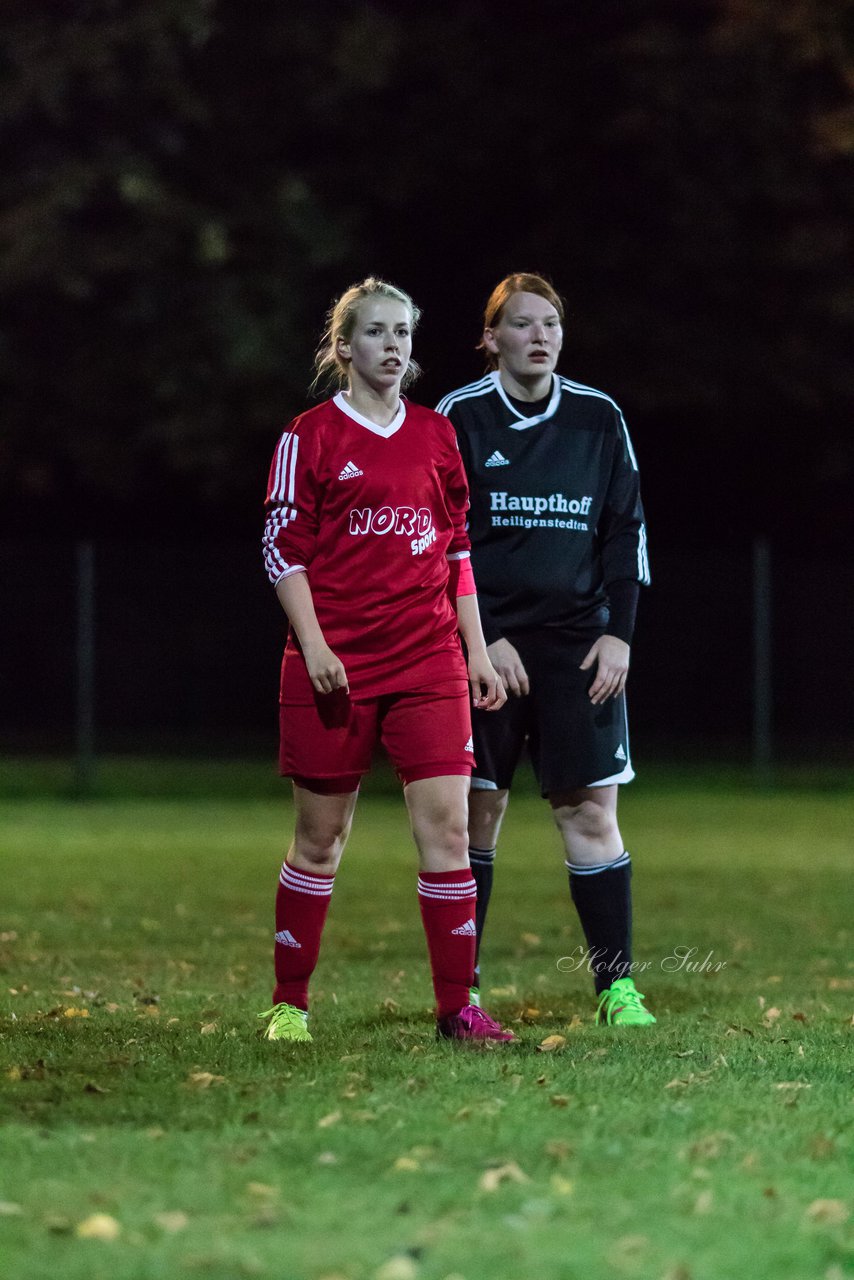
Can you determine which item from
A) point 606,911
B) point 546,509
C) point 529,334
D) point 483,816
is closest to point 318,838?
point 483,816

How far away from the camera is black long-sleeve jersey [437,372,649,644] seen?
22.8 feet

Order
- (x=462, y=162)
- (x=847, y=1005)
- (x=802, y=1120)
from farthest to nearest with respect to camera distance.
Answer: (x=462, y=162), (x=847, y=1005), (x=802, y=1120)

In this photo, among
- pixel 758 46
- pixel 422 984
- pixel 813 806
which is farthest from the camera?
pixel 758 46

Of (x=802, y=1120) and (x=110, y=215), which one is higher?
(x=110, y=215)

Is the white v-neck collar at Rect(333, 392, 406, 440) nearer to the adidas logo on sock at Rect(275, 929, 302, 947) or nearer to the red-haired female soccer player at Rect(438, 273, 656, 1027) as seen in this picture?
the red-haired female soccer player at Rect(438, 273, 656, 1027)

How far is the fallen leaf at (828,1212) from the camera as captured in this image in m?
4.14

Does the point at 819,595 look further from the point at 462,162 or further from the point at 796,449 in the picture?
the point at 462,162

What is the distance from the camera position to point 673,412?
27406mm

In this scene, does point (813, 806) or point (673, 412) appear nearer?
point (813, 806)

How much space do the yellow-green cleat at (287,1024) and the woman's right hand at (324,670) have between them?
1.07 m

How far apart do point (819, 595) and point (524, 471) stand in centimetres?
1686

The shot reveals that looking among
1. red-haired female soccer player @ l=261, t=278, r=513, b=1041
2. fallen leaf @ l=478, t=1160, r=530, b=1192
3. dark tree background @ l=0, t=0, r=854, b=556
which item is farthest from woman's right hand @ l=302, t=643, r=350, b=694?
dark tree background @ l=0, t=0, r=854, b=556

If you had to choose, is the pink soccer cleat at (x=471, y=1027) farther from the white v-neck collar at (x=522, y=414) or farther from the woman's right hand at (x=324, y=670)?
the white v-neck collar at (x=522, y=414)

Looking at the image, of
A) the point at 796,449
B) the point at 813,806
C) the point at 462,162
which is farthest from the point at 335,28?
the point at 813,806
